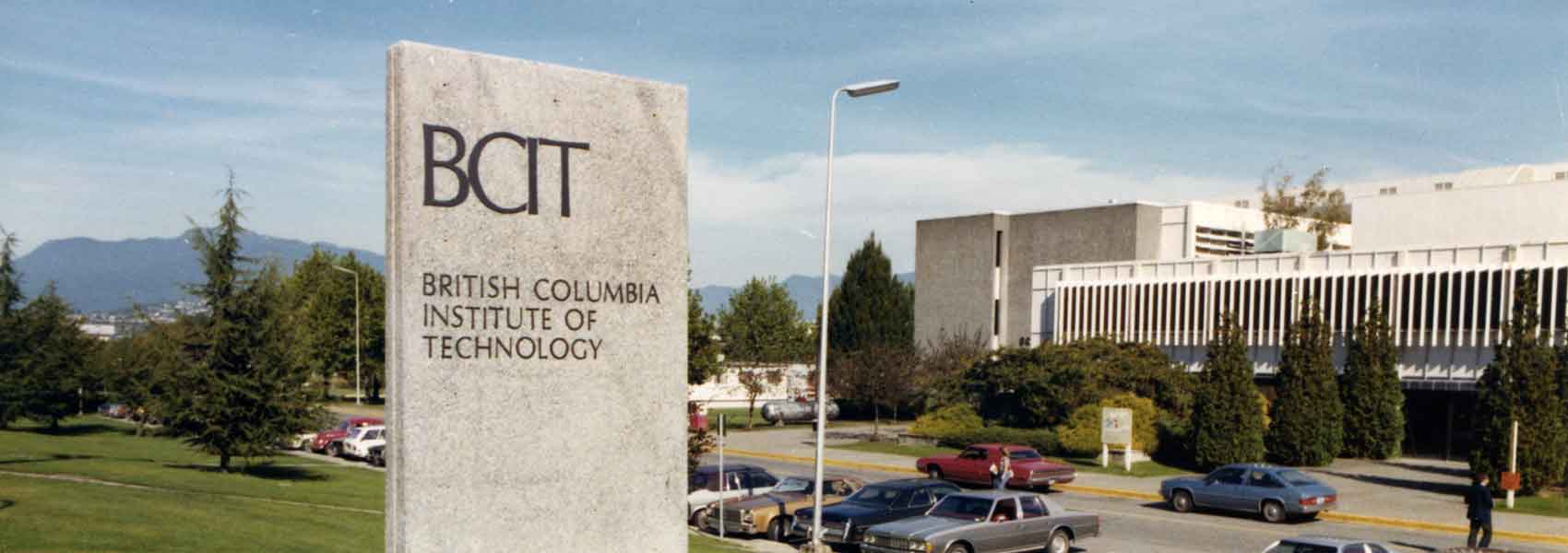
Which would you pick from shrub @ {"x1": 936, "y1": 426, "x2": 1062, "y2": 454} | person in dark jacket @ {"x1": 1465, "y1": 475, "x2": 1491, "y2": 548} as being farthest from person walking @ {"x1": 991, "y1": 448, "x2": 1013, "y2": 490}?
shrub @ {"x1": 936, "y1": 426, "x2": 1062, "y2": 454}

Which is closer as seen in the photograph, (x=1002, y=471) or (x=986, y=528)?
(x=986, y=528)

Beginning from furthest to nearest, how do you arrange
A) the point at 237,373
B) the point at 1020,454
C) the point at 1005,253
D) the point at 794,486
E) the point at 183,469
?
the point at 1005,253
the point at 1020,454
the point at 183,469
the point at 237,373
the point at 794,486

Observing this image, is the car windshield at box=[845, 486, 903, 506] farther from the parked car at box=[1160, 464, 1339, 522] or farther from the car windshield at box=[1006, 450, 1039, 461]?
the car windshield at box=[1006, 450, 1039, 461]

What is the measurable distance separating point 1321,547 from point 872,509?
9638 mm

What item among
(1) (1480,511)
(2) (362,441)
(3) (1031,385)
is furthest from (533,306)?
(3) (1031,385)

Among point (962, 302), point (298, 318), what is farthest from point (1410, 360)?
point (298, 318)

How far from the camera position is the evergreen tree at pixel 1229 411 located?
42.8m

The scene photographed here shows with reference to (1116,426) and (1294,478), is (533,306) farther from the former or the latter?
(1116,426)

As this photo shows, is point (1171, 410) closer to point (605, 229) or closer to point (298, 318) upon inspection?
point (298, 318)

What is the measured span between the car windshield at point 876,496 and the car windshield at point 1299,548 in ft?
29.1

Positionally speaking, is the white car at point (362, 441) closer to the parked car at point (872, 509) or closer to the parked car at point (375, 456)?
the parked car at point (375, 456)

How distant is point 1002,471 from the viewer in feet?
114

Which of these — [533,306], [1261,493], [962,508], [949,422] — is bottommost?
[949,422]

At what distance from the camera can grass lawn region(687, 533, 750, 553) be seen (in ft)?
68.6
